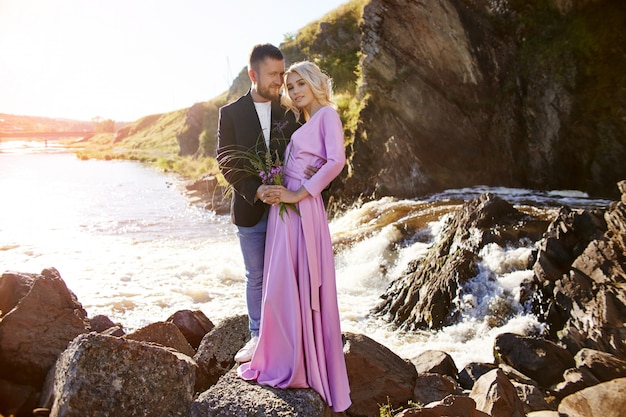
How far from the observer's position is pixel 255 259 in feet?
15.2

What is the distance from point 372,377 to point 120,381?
2870mm

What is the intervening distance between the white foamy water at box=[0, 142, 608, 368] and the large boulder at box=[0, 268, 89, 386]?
346 centimetres

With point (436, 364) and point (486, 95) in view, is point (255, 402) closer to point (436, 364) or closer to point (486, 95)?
point (436, 364)

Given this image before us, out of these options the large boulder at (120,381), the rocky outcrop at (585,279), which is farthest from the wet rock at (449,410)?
the rocky outcrop at (585,279)

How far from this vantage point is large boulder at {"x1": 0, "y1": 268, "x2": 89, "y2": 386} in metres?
5.37

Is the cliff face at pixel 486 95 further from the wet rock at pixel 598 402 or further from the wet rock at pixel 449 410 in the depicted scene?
the wet rock at pixel 449 410

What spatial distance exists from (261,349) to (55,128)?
202 ft

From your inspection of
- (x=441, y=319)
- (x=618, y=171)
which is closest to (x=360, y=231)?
(x=441, y=319)

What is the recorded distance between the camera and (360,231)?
1448 cm

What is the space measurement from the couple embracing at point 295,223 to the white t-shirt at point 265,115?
7 cm

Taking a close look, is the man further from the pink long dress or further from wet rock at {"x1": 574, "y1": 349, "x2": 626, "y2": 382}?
wet rock at {"x1": 574, "y1": 349, "x2": 626, "y2": 382}

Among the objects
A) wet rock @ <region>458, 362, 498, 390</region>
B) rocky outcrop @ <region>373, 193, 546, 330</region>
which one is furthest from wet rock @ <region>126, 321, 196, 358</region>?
rocky outcrop @ <region>373, 193, 546, 330</region>

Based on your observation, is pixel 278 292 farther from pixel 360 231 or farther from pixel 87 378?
pixel 360 231

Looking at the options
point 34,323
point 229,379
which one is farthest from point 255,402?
point 34,323
